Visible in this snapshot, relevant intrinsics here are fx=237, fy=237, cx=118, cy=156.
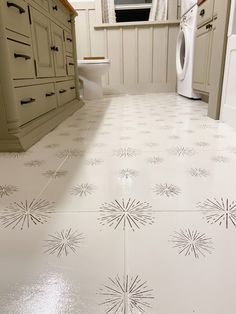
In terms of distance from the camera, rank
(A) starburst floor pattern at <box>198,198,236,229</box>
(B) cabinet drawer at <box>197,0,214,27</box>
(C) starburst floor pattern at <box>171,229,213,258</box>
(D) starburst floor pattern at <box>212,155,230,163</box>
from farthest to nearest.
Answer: (B) cabinet drawer at <box>197,0,214,27</box> → (D) starburst floor pattern at <box>212,155,230,163</box> → (A) starburst floor pattern at <box>198,198,236,229</box> → (C) starburst floor pattern at <box>171,229,213,258</box>

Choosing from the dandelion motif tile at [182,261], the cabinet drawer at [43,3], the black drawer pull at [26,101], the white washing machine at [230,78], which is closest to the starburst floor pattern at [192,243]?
the dandelion motif tile at [182,261]

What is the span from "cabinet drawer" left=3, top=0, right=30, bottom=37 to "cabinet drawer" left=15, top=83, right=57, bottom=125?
27 cm

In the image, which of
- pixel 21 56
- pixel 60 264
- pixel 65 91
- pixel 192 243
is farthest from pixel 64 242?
pixel 65 91

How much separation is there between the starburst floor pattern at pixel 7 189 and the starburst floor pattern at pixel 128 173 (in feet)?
1.19

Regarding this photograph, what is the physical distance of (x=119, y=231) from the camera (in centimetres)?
56

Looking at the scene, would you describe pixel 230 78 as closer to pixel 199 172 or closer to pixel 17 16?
pixel 199 172

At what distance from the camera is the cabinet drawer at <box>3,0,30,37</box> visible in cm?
105

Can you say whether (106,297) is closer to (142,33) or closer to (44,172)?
(44,172)

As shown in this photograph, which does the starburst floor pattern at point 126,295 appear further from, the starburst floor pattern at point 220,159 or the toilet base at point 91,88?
the toilet base at point 91,88

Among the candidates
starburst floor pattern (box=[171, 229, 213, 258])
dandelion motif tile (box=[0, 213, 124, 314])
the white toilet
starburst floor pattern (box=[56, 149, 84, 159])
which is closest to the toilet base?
the white toilet

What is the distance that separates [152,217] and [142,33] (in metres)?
3.55

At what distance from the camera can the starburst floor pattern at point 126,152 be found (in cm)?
106

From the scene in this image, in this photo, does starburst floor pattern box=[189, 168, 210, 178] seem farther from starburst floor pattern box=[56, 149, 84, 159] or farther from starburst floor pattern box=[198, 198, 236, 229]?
starburst floor pattern box=[56, 149, 84, 159]

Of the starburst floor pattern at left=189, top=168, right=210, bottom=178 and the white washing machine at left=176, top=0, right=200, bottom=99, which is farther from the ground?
the white washing machine at left=176, top=0, right=200, bottom=99
